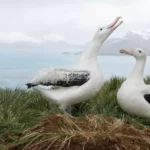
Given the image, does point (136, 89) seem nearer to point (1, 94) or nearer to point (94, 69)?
point (94, 69)

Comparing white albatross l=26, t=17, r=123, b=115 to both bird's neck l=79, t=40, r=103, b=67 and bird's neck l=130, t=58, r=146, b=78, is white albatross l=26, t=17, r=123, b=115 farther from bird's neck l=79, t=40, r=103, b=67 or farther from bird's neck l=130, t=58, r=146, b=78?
bird's neck l=130, t=58, r=146, b=78

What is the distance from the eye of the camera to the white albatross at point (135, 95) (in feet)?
20.6

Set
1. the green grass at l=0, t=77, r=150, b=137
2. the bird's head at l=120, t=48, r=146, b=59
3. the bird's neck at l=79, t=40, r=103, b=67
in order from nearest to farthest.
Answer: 1. the green grass at l=0, t=77, r=150, b=137
2. the bird's neck at l=79, t=40, r=103, b=67
3. the bird's head at l=120, t=48, r=146, b=59

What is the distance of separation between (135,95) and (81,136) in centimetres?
228

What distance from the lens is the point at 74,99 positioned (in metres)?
6.19

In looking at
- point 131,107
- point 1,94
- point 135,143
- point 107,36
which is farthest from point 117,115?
point 135,143

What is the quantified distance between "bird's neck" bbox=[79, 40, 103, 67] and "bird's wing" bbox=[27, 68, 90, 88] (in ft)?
0.91

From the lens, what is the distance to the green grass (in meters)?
5.77

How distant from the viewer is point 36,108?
21.9 feet

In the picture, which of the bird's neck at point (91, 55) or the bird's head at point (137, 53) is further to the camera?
the bird's head at point (137, 53)

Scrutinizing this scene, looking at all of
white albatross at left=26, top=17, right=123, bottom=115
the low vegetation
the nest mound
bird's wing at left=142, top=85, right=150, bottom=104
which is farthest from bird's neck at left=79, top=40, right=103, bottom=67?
the nest mound

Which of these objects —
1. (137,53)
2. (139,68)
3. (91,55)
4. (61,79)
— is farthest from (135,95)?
(61,79)

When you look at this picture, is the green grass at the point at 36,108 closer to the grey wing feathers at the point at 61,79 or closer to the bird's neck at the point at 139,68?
the grey wing feathers at the point at 61,79

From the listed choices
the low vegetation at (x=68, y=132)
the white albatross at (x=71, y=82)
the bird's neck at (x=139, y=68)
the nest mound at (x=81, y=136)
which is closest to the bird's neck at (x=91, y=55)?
the white albatross at (x=71, y=82)
